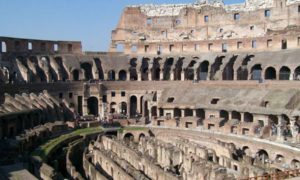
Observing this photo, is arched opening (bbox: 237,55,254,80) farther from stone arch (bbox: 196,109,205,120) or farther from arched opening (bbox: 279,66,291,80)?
stone arch (bbox: 196,109,205,120)

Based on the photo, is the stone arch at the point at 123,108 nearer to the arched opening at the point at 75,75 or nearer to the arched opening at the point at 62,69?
the arched opening at the point at 75,75

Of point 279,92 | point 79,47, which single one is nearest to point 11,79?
point 79,47

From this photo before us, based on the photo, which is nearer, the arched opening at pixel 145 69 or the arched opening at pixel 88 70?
the arched opening at pixel 88 70

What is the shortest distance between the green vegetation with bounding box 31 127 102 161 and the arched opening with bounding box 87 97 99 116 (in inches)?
434

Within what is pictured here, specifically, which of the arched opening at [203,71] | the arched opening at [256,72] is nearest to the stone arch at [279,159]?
the arched opening at [256,72]

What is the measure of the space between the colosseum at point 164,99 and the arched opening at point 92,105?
0.48ft

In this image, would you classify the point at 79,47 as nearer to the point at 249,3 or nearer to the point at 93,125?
the point at 93,125

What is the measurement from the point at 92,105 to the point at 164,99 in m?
11.4

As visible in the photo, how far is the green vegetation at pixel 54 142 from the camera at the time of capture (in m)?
28.7

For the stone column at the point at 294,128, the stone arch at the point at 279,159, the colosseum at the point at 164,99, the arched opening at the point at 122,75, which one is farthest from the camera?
the arched opening at the point at 122,75

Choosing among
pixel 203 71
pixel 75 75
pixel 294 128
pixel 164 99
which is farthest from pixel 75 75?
pixel 294 128

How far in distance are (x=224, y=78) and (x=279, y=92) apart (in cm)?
1144

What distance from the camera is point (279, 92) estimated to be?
126 feet

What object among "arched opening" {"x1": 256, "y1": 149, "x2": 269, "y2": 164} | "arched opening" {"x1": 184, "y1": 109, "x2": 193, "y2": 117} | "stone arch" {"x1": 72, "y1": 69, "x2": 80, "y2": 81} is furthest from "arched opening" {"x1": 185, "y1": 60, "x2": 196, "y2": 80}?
"arched opening" {"x1": 256, "y1": 149, "x2": 269, "y2": 164}
